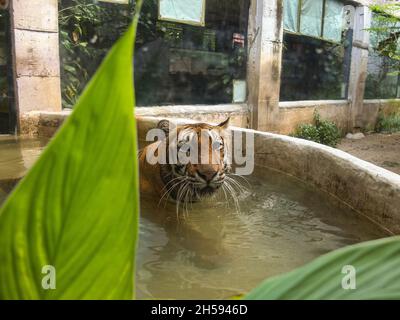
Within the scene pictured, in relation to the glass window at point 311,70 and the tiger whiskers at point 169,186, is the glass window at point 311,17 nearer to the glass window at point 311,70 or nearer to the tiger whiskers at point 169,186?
the glass window at point 311,70

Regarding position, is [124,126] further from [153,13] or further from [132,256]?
[153,13]

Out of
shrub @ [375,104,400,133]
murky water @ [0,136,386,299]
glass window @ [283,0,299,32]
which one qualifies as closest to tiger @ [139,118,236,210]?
murky water @ [0,136,386,299]

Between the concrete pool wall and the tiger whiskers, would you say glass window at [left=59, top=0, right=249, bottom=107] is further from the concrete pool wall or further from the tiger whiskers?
the tiger whiskers

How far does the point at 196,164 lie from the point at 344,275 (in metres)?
2.79

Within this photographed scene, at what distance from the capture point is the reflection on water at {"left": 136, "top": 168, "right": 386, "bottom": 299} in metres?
2.17

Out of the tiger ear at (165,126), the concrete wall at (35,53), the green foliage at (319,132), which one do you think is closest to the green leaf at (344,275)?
the tiger ear at (165,126)

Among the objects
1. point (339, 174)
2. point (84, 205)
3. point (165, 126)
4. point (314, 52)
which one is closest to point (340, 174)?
point (339, 174)

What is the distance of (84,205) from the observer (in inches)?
18.2

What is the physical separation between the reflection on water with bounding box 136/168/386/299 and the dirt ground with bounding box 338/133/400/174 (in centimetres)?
450

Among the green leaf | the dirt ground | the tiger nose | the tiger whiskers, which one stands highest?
the green leaf

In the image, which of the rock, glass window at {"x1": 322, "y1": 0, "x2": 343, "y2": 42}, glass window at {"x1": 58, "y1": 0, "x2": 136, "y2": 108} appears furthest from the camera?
the rock
